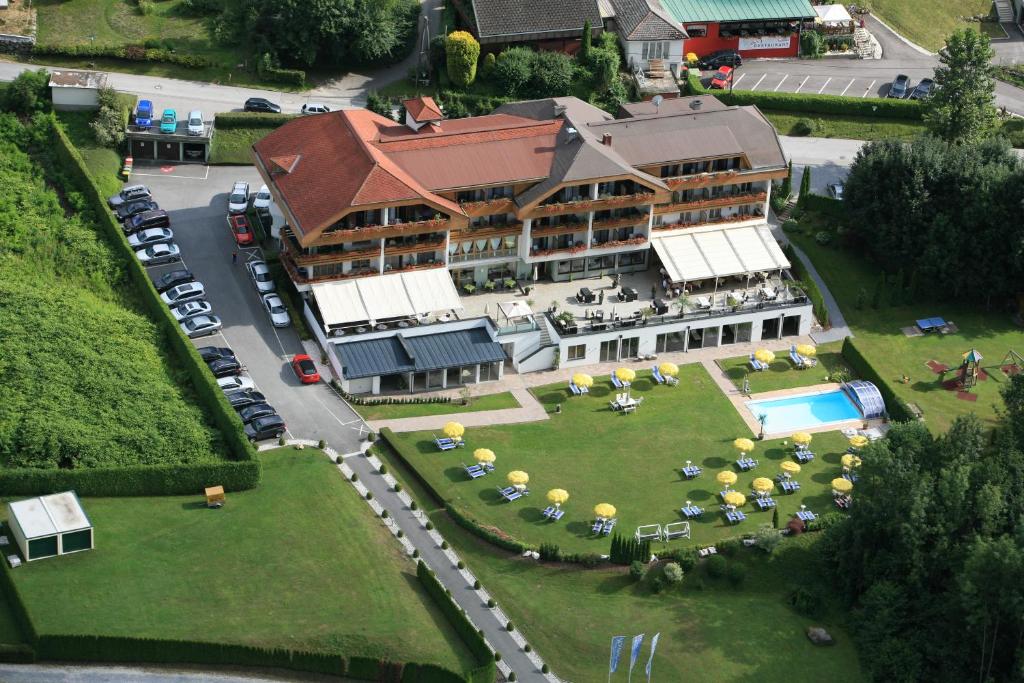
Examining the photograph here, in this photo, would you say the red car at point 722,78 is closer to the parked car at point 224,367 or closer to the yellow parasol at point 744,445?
the yellow parasol at point 744,445

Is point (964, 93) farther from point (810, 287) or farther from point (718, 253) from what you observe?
point (718, 253)

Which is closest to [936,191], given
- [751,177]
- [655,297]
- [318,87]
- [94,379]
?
[751,177]

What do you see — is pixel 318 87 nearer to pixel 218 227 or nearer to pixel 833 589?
pixel 218 227

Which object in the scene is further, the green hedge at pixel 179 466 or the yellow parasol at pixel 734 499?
the yellow parasol at pixel 734 499

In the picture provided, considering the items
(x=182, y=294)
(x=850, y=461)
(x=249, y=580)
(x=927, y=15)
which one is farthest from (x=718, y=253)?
(x=927, y=15)

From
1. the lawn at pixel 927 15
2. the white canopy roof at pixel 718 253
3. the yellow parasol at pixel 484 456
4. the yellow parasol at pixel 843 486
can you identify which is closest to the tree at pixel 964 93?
the white canopy roof at pixel 718 253

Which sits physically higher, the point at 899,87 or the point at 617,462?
the point at 899,87
